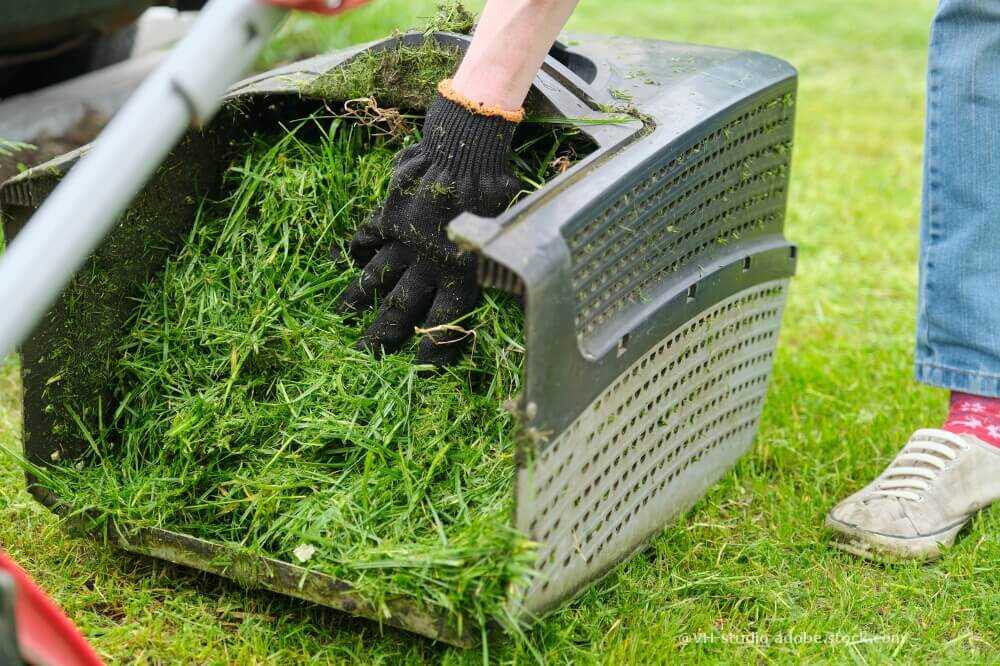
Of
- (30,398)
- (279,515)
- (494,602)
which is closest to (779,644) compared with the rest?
(494,602)

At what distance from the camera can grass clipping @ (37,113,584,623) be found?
4.67ft

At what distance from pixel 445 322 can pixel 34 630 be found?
78 cm

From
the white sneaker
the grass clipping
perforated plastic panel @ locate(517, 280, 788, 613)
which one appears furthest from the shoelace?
the grass clipping

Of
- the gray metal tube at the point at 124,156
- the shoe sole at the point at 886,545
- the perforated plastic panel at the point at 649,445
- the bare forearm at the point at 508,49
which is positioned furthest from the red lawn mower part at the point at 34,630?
the shoe sole at the point at 886,545

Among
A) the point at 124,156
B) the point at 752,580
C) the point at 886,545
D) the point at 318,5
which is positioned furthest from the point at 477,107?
the point at 886,545

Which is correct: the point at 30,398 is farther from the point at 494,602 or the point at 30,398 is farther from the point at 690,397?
the point at 690,397

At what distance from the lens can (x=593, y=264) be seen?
1.37 metres

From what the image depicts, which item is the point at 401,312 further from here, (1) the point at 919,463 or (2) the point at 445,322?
(1) the point at 919,463

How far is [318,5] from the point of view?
42.3 inches

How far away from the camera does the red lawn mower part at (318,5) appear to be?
1.07m

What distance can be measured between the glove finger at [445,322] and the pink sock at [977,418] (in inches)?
36.5

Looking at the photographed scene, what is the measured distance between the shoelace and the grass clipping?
756mm

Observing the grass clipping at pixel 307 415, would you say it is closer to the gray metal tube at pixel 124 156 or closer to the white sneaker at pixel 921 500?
the gray metal tube at pixel 124 156

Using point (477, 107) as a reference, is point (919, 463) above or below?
below
